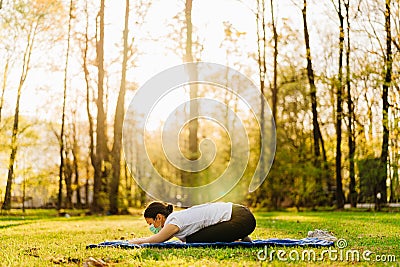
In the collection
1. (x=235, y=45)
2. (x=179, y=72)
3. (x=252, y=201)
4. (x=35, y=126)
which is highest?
(x=235, y=45)

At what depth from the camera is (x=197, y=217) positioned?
6.42 metres

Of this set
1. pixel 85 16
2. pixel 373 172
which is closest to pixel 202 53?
pixel 85 16

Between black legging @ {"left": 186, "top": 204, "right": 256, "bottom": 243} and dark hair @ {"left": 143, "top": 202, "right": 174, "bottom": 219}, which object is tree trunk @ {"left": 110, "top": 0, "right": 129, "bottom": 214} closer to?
dark hair @ {"left": 143, "top": 202, "right": 174, "bottom": 219}

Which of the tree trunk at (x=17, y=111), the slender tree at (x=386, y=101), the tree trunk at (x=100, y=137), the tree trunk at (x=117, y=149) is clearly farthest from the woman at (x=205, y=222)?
the tree trunk at (x=17, y=111)

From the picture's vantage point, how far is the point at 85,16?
76.3 feet

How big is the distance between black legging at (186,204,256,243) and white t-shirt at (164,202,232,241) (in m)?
0.05

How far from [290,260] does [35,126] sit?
79.4ft

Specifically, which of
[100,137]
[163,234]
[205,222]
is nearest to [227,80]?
[100,137]

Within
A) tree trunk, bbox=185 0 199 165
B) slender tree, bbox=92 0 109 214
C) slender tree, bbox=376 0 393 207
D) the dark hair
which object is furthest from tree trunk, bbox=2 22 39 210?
the dark hair

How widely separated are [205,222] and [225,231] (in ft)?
0.81

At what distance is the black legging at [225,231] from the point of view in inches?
254

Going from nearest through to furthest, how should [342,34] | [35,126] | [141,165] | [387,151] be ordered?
[387,151] → [342,34] → [35,126] → [141,165]

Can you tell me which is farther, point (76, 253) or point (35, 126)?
point (35, 126)

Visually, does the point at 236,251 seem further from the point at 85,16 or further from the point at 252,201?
the point at 85,16
